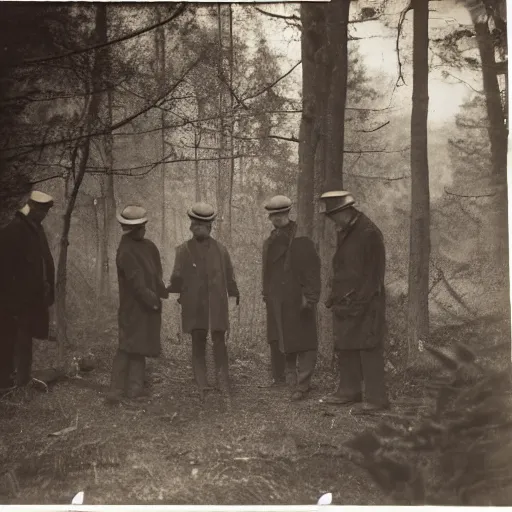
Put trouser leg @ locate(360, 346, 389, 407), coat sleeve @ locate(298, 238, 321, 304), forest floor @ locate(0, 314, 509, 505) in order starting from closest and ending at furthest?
forest floor @ locate(0, 314, 509, 505) → trouser leg @ locate(360, 346, 389, 407) → coat sleeve @ locate(298, 238, 321, 304)

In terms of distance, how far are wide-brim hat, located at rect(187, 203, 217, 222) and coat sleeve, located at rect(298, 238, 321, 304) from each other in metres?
0.79

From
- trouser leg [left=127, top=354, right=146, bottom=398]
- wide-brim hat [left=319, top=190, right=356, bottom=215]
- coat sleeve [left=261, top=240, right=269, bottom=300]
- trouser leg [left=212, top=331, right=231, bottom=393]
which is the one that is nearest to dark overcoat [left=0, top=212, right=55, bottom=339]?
trouser leg [left=127, top=354, right=146, bottom=398]

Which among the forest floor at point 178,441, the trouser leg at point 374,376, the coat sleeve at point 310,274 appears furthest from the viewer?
the coat sleeve at point 310,274

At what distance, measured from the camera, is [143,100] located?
495 centimetres

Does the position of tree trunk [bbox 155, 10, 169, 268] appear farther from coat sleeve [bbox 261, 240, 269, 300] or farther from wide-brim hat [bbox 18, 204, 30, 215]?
wide-brim hat [bbox 18, 204, 30, 215]

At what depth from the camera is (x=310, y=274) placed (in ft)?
15.9

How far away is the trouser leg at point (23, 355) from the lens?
489 cm

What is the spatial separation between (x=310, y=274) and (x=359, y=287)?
403 millimetres

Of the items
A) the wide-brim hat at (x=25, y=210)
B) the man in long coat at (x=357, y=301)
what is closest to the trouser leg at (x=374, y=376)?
the man in long coat at (x=357, y=301)

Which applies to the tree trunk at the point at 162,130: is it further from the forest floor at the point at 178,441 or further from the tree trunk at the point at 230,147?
the forest floor at the point at 178,441

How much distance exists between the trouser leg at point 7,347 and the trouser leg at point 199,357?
4.87 feet

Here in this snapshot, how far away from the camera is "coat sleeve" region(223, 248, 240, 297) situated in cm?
485

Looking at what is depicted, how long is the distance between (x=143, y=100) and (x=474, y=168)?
9.06 ft

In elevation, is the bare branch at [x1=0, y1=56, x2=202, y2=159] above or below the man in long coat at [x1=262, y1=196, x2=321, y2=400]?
above
